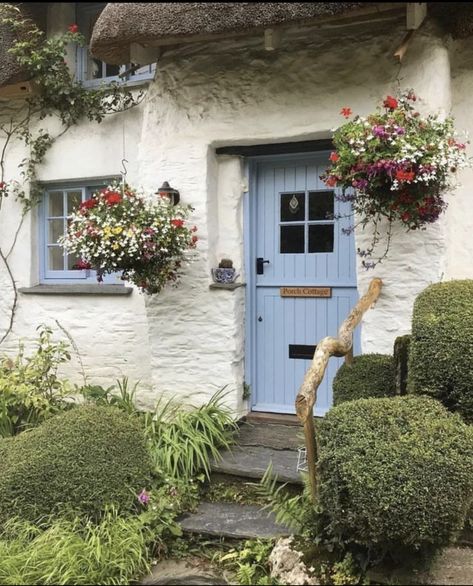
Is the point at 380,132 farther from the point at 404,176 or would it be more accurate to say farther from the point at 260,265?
the point at 260,265

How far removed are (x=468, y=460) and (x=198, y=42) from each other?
382 cm

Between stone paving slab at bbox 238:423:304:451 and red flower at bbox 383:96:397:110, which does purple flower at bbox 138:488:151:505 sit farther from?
red flower at bbox 383:96:397:110

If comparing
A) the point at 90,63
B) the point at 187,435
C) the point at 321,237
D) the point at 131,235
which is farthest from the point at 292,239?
the point at 90,63

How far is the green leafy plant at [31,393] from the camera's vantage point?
499cm

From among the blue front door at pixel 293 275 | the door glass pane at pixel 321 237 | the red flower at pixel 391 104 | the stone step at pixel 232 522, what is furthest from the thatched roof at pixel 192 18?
the stone step at pixel 232 522

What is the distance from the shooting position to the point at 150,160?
515 centimetres

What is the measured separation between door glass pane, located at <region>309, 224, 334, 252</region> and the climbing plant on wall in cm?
218

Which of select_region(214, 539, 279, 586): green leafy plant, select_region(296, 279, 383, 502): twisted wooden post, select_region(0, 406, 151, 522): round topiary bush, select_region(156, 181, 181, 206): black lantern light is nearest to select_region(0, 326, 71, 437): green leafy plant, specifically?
select_region(0, 406, 151, 522): round topiary bush

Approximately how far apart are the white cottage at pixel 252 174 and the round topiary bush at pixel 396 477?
1.50 meters

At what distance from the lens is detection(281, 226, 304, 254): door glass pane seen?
511 cm

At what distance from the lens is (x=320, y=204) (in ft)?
16.5

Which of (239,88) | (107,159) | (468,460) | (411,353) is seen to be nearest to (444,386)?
(411,353)

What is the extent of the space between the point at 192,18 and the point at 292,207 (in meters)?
1.73

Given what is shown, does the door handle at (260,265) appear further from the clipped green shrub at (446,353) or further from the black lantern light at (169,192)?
the clipped green shrub at (446,353)
